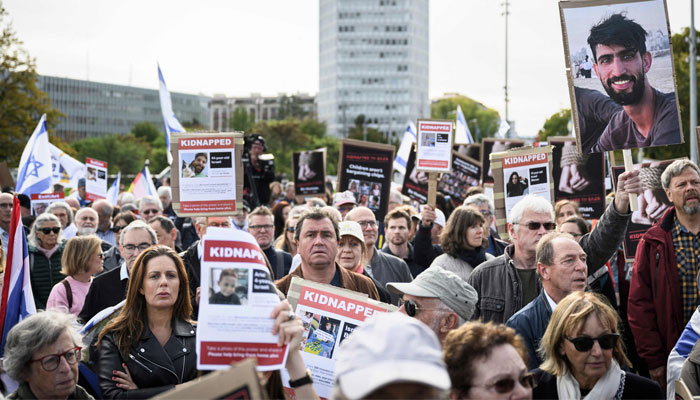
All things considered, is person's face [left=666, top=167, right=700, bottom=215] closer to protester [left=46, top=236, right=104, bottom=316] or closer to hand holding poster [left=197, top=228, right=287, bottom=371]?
hand holding poster [left=197, top=228, right=287, bottom=371]

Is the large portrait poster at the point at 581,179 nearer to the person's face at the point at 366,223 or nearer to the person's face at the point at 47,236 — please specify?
the person's face at the point at 366,223

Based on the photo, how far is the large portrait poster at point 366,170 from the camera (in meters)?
11.3

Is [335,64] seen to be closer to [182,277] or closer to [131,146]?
[131,146]

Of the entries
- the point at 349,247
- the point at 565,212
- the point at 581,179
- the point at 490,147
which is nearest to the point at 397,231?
the point at 349,247

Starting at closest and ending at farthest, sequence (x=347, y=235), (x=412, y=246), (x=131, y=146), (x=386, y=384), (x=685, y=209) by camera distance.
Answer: (x=386, y=384), (x=685, y=209), (x=347, y=235), (x=412, y=246), (x=131, y=146)

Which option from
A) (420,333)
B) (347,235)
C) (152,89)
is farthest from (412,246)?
(152,89)

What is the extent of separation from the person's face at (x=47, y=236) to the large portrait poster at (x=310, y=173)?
761 cm

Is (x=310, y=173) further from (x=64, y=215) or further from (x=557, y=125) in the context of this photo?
(x=557, y=125)

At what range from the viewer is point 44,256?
8312 millimetres

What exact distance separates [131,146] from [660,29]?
91886mm

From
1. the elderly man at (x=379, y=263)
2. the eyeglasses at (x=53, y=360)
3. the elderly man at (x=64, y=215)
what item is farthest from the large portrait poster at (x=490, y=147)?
the eyeglasses at (x=53, y=360)

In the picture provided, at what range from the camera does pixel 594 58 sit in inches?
244

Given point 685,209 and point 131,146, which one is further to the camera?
point 131,146

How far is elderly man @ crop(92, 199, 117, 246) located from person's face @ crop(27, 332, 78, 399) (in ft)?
25.5
